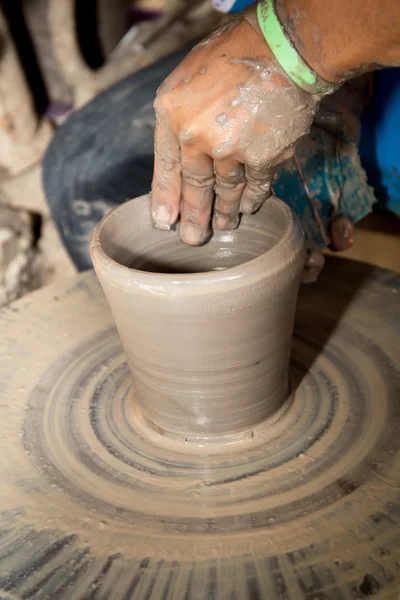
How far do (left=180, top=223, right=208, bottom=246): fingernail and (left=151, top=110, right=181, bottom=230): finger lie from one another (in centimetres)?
2

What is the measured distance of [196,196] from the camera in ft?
3.22

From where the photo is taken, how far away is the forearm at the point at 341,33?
82 centimetres

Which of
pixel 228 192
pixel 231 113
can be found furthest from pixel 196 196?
pixel 231 113

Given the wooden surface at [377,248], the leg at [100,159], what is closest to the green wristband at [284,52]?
the leg at [100,159]

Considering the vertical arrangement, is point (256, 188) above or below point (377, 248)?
above

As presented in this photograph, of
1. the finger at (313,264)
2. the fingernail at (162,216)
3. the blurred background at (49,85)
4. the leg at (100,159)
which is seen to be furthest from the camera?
the blurred background at (49,85)

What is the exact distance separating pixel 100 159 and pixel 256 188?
113cm

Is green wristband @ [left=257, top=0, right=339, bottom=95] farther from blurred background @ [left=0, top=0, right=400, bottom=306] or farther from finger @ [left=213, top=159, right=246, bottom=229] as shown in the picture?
blurred background @ [left=0, top=0, right=400, bottom=306]

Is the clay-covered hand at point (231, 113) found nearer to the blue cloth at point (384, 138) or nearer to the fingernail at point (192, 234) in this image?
the fingernail at point (192, 234)

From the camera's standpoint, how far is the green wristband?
2.82 ft

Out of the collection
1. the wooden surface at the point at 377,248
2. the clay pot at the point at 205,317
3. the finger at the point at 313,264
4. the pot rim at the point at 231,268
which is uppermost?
the pot rim at the point at 231,268

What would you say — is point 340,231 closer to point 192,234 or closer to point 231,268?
point 192,234

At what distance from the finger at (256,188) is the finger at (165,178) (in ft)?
0.34

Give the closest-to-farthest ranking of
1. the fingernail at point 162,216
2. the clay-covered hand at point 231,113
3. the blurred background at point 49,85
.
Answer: the clay-covered hand at point 231,113 < the fingernail at point 162,216 < the blurred background at point 49,85
